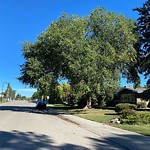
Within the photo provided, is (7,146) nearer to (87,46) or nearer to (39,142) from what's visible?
(39,142)

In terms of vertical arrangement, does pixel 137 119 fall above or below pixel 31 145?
above

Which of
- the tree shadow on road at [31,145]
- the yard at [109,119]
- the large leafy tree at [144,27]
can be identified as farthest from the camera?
the large leafy tree at [144,27]

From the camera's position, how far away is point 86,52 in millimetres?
33562

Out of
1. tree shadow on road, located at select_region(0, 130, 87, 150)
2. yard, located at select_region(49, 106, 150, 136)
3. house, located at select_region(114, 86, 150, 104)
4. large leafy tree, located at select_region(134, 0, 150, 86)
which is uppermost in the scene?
large leafy tree, located at select_region(134, 0, 150, 86)

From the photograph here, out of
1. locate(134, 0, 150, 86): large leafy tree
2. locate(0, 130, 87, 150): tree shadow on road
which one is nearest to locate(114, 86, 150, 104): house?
locate(134, 0, 150, 86): large leafy tree

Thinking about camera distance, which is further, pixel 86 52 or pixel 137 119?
pixel 86 52

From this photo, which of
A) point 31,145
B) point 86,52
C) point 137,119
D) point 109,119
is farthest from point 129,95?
point 31,145

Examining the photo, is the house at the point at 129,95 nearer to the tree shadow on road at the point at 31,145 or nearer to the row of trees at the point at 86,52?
the row of trees at the point at 86,52

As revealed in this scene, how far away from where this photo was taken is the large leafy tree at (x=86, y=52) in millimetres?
33531

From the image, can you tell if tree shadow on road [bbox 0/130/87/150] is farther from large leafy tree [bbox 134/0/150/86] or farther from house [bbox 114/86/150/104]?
house [bbox 114/86/150/104]

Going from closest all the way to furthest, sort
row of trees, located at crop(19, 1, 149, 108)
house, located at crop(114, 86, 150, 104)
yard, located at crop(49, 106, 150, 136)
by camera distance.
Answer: yard, located at crop(49, 106, 150, 136) → row of trees, located at crop(19, 1, 149, 108) → house, located at crop(114, 86, 150, 104)

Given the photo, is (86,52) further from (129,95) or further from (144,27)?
(129,95)

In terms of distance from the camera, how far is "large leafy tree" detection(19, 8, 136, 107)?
1320 inches

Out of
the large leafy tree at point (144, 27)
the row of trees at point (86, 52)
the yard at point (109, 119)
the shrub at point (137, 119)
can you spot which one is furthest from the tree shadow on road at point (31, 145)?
the large leafy tree at point (144, 27)
